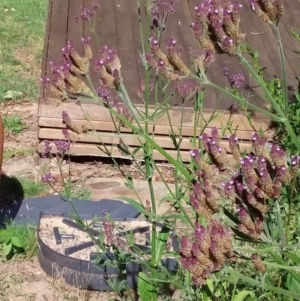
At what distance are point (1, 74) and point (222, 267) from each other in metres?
5.29

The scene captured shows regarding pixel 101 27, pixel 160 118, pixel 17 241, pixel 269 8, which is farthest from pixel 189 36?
pixel 269 8

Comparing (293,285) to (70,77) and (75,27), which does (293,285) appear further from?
(75,27)

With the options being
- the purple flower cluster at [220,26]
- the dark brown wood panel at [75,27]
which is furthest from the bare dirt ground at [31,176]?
the purple flower cluster at [220,26]

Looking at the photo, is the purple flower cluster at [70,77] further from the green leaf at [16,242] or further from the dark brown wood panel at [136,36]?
the dark brown wood panel at [136,36]

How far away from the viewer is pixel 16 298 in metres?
3.85

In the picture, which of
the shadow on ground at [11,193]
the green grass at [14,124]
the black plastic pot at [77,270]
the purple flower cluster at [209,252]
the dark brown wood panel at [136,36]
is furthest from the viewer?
the green grass at [14,124]

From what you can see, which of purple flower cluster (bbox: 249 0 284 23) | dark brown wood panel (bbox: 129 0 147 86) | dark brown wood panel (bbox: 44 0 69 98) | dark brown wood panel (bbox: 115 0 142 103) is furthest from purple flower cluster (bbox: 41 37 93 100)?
dark brown wood panel (bbox: 129 0 147 86)

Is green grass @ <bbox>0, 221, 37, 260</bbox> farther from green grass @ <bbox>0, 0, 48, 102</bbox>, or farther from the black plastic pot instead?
green grass @ <bbox>0, 0, 48, 102</bbox>

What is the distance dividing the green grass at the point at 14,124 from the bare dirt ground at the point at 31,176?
0.12 ft

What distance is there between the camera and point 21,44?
751cm

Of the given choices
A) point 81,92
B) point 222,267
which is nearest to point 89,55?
point 81,92

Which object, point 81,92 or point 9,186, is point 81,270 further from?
point 81,92

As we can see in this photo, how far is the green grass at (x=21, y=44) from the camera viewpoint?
6523 millimetres

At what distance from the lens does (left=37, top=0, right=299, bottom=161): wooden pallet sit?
5.07m
